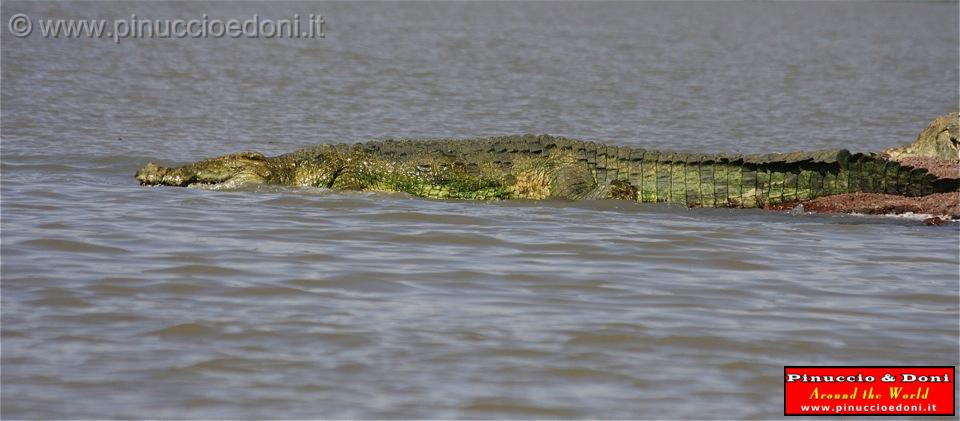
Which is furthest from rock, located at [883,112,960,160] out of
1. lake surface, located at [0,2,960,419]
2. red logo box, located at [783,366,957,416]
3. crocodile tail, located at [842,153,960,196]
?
red logo box, located at [783,366,957,416]

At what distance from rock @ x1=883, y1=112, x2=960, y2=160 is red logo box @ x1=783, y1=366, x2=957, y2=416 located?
610 centimetres

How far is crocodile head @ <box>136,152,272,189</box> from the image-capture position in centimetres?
1022

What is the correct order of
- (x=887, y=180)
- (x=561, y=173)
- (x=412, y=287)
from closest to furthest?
(x=412, y=287)
(x=887, y=180)
(x=561, y=173)

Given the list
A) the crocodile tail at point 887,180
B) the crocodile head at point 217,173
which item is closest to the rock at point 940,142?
the crocodile tail at point 887,180

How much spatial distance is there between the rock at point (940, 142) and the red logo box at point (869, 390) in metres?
6.10

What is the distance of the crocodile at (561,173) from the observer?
9.30 metres

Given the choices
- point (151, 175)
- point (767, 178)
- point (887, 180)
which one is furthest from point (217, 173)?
point (887, 180)

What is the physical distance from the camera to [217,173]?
10.3 meters

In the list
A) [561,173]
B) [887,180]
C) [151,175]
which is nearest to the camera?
[887,180]

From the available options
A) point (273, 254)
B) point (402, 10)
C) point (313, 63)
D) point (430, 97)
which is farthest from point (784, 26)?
point (273, 254)

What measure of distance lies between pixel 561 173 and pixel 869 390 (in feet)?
16.0

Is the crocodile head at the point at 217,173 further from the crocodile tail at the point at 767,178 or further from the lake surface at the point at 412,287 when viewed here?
the crocodile tail at the point at 767,178

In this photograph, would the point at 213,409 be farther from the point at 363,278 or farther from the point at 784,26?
the point at 784,26

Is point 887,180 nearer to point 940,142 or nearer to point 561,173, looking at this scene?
point 940,142
